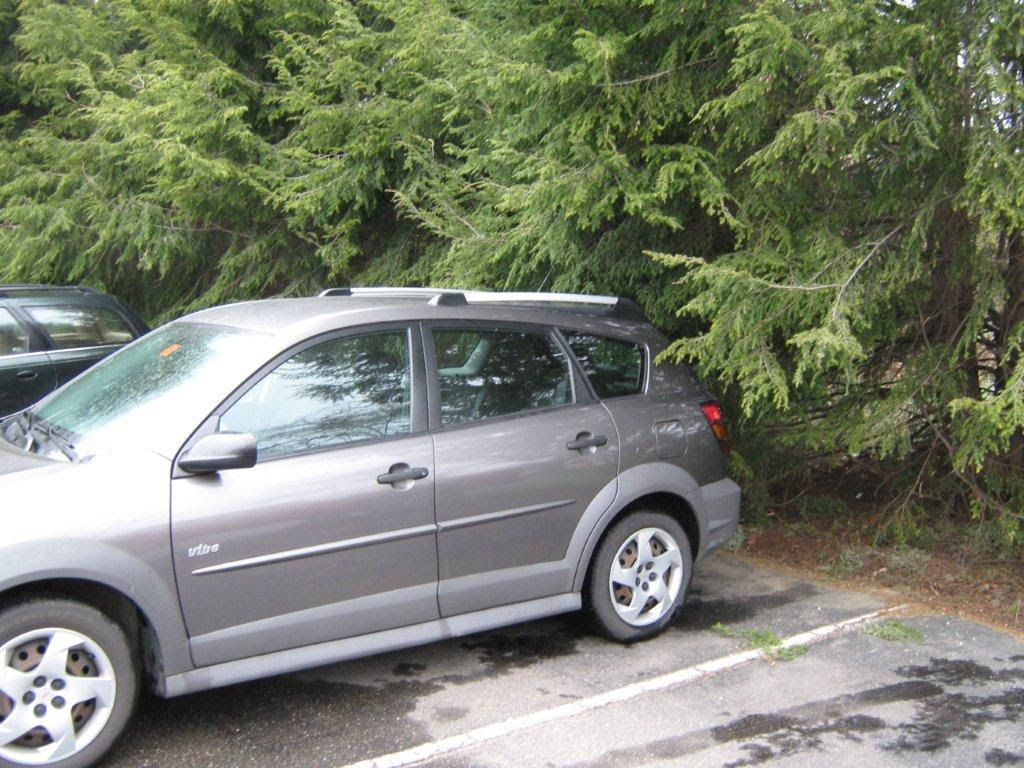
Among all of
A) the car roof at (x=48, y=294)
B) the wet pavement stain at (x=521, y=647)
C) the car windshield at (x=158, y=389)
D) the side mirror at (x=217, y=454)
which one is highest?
the car roof at (x=48, y=294)

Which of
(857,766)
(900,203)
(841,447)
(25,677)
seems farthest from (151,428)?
(841,447)

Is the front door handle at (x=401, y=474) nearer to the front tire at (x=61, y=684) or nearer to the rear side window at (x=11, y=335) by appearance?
the front tire at (x=61, y=684)

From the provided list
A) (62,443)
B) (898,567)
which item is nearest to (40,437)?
(62,443)

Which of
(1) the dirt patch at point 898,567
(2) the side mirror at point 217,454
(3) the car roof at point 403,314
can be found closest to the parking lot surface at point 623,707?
(1) the dirt patch at point 898,567

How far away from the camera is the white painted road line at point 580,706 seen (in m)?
3.90

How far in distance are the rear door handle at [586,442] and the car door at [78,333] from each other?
16.3 ft

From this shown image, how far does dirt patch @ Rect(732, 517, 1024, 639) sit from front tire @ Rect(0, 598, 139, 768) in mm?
4205

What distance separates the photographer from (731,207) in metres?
6.14

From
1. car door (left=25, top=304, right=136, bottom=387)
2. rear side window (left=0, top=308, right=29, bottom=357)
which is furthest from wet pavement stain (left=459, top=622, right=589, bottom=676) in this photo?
rear side window (left=0, top=308, right=29, bottom=357)

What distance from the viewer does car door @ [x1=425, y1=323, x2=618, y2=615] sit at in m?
4.49

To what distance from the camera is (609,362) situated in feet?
17.4

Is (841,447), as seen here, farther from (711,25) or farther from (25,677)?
(25,677)

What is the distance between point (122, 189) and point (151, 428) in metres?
7.76

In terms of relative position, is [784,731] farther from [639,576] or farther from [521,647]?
[521,647]
